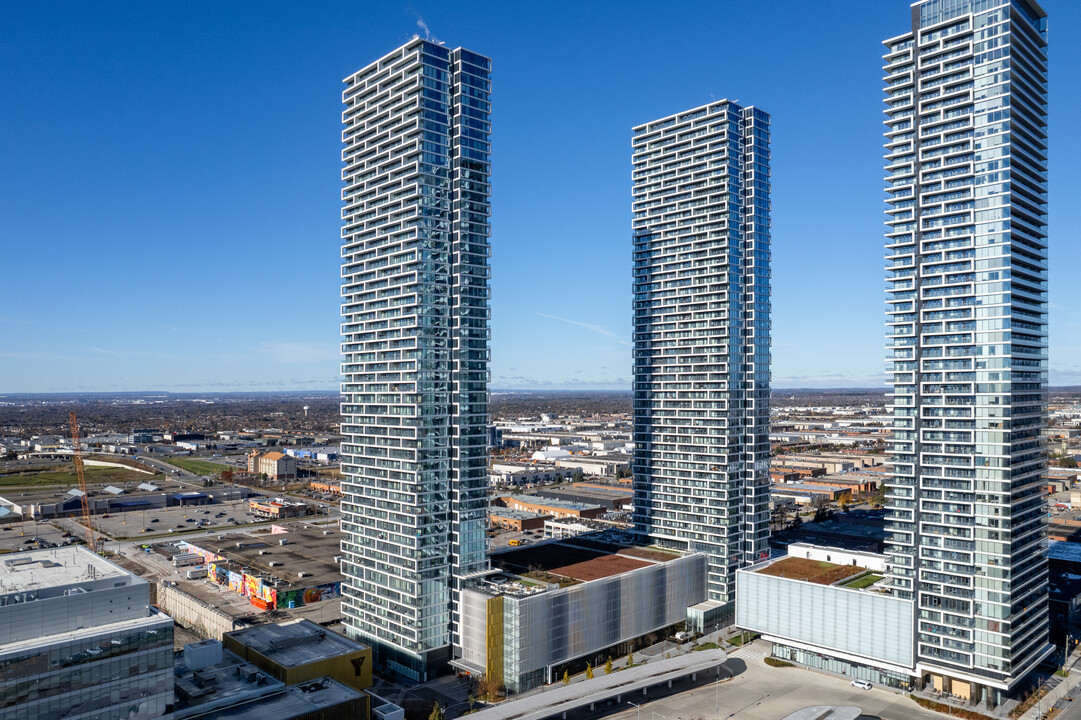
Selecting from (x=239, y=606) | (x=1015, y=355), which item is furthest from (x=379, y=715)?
(x=1015, y=355)

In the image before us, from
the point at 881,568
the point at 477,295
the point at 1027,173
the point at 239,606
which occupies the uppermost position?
the point at 1027,173

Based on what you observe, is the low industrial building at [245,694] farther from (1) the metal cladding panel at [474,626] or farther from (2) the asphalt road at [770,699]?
(2) the asphalt road at [770,699]

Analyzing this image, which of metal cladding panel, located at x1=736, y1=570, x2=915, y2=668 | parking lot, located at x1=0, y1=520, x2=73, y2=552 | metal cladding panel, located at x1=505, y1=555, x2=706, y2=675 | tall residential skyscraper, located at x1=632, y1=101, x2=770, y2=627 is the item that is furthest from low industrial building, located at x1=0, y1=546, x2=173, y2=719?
parking lot, located at x1=0, y1=520, x2=73, y2=552

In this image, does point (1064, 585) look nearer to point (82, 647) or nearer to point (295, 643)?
point (295, 643)

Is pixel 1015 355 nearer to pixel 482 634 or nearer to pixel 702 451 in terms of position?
pixel 702 451

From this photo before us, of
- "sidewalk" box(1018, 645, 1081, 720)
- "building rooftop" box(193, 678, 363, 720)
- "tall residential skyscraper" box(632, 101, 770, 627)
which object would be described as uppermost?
"tall residential skyscraper" box(632, 101, 770, 627)

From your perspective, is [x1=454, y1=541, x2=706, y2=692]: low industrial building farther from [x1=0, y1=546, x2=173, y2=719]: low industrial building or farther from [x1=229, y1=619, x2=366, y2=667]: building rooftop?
[x1=0, y1=546, x2=173, y2=719]: low industrial building

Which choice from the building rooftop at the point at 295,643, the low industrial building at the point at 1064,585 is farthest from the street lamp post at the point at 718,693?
the low industrial building at the point at 1064,585
